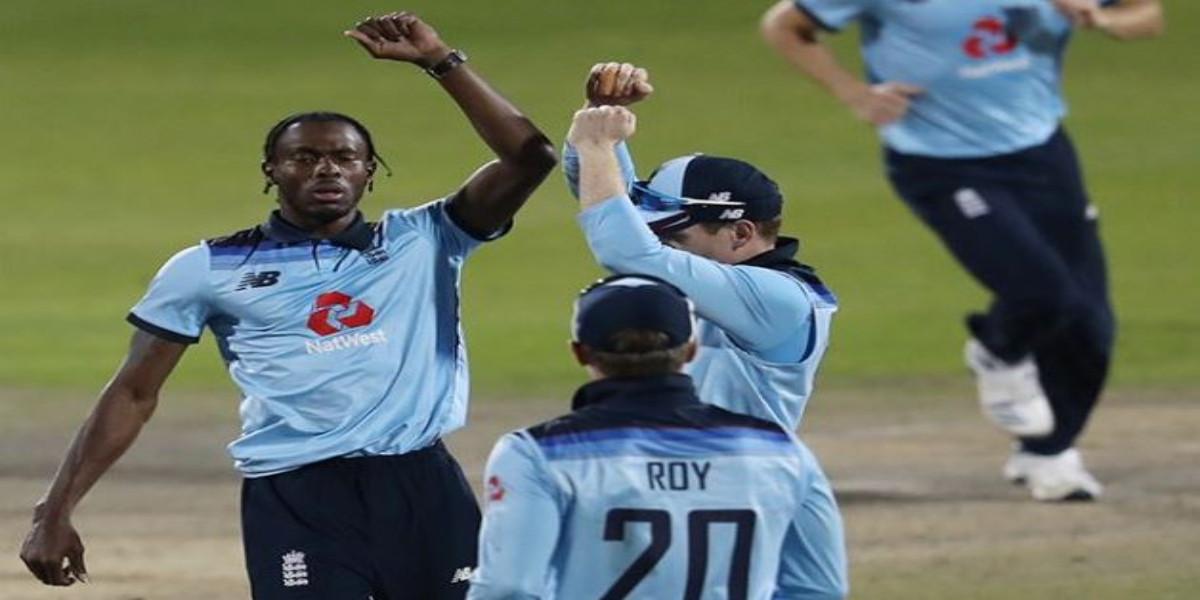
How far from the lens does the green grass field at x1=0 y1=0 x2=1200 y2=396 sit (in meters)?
19.7

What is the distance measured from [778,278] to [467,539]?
139 cm

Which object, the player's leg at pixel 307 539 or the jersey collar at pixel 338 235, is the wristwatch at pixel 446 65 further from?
the player's leg at pixel 307 539

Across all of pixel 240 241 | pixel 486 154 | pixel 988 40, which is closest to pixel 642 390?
pixel 240 241

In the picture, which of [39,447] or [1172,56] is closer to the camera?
[39,447]

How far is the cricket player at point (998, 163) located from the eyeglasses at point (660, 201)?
9.92 ft

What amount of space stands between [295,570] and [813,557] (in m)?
1.80

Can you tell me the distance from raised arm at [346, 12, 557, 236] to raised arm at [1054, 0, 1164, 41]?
2626 millimetres

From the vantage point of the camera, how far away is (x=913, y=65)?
34.9ft

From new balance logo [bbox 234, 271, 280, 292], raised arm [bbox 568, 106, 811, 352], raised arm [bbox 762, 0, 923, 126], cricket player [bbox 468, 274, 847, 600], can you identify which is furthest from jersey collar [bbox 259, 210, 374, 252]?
raised arm [bbox 762, 0, 923, 126]

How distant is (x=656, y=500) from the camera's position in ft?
18.5

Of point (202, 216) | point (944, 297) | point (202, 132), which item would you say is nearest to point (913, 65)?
point (944, 297)

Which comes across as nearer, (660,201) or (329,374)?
(660,201)

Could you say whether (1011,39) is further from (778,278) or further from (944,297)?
(944,297)

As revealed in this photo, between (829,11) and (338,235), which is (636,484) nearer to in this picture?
(338,235)
